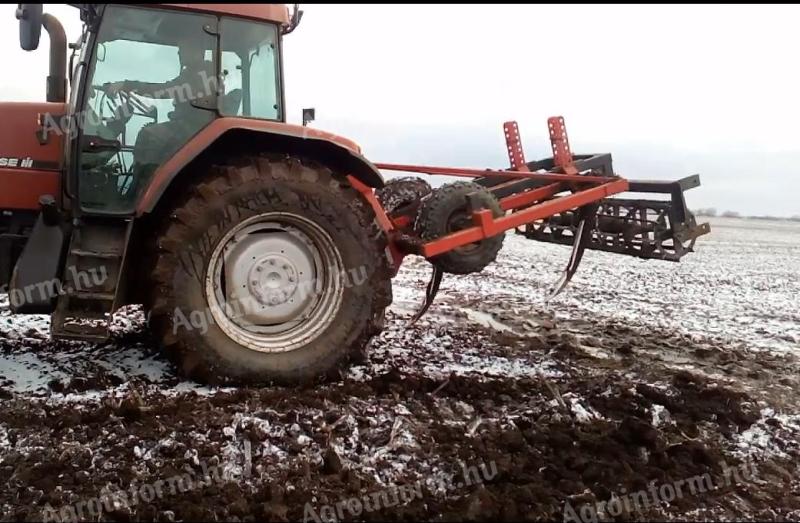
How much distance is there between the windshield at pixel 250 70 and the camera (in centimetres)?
425

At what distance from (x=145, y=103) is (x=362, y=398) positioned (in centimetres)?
233

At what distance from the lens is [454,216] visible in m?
4.94

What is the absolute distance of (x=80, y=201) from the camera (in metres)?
4.05

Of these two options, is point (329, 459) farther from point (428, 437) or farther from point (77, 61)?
point (77, 61)

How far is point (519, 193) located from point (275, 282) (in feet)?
8.25

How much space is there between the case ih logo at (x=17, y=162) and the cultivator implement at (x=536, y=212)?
2.40 meters

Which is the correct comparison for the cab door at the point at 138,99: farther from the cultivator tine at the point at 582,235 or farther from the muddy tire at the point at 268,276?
the cultivator tine at the point at 582,235

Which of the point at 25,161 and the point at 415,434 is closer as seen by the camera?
the point at 415,434

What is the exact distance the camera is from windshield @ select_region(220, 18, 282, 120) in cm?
425

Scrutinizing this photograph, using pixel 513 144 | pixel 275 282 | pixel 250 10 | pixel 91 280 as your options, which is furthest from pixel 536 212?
pixel 91 280

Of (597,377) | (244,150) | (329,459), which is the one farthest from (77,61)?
(597,377)

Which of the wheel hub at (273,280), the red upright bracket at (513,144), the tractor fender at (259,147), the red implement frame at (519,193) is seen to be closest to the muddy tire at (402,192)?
the red implement frame at (519,193)

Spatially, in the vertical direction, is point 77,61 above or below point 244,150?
above

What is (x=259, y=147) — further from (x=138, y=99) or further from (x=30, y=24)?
(x=30, y=24)
